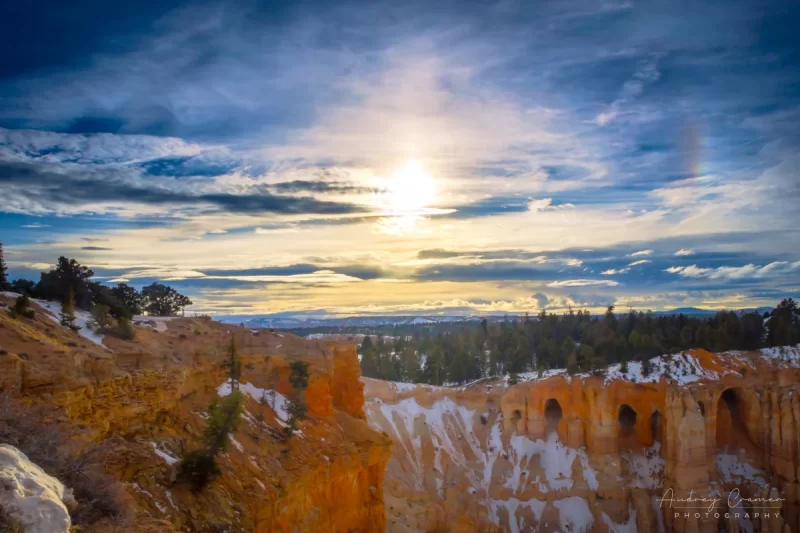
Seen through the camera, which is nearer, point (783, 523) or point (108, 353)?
point (108, 353)

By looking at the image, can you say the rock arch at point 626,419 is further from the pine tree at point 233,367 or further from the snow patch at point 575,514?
the pine tree at point 233,367

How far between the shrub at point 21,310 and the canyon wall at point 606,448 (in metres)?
25.3

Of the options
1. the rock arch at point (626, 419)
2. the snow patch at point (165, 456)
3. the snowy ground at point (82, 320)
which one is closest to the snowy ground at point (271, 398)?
the snowy ground at point (82, 320)

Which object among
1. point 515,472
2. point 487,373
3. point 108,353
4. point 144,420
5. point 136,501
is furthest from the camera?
point 487,373

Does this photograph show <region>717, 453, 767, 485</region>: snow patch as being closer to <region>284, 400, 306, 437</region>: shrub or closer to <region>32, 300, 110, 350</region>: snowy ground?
<region>284, 400, 306, 437</region>: shrub

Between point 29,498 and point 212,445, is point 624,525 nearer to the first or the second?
point 212,445

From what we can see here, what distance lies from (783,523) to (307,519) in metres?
36.6

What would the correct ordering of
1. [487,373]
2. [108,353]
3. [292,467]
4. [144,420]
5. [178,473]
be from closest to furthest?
[178,473] → [144,420] → [108,353] → [292,467] → [487,373]

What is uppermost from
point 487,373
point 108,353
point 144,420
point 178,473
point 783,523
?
point 108,353

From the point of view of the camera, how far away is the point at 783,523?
40.7 m

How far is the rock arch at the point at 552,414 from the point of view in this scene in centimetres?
5269

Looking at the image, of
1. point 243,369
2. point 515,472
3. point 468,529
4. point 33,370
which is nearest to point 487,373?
point 515,472

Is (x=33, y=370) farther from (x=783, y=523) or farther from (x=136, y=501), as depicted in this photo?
(x=783, y=523)

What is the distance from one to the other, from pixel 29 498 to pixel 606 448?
156 ft
